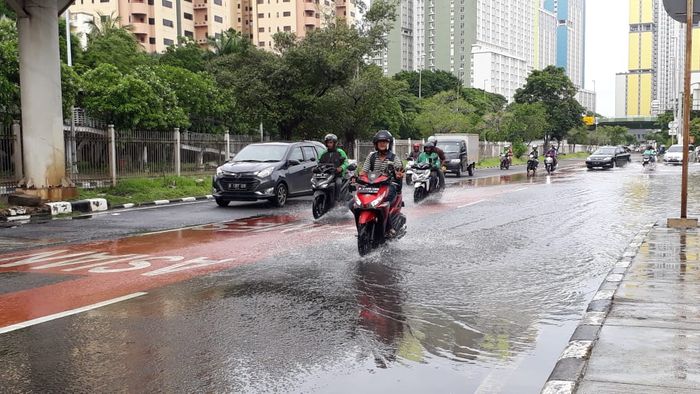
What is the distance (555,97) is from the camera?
269 feet

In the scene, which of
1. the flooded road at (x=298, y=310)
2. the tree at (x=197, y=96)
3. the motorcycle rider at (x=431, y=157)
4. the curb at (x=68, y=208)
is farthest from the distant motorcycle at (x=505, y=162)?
the flooded road at (x=298, y=310)

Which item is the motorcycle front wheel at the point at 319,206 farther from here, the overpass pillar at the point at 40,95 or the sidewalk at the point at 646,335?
the overpass pillar at the point at 40,95

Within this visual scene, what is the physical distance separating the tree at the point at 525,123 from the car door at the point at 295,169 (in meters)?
54.6

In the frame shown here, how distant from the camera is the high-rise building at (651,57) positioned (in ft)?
319

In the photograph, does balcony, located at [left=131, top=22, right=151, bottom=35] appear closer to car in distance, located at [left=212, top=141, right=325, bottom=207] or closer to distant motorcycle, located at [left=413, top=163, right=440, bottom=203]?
car in distance, located at [left=212, top=141, right=325, bottom=207]

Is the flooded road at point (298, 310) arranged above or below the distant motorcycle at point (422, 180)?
below

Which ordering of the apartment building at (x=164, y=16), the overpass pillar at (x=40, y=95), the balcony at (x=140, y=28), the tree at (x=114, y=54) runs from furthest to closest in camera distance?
the apartment building at (x=164, y=16), the balcony at (x=140, y=28), the tree at (x=114, y=54), the overpass pillar at (x=40, y=95)

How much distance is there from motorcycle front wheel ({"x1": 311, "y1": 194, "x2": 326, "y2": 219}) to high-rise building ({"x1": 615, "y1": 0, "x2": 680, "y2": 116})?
79.9 m

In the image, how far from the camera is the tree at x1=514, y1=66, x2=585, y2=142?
8050 centimetres

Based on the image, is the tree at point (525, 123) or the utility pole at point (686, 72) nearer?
the utility pole at point (686, 72)

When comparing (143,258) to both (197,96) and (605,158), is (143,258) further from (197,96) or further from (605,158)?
(605,158)

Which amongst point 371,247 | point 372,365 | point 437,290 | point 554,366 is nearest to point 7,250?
point 371,247

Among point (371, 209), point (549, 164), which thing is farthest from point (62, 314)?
point (549, 164)

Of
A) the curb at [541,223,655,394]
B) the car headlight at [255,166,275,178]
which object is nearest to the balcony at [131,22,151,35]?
the car headlight at [255,166,275,178]
